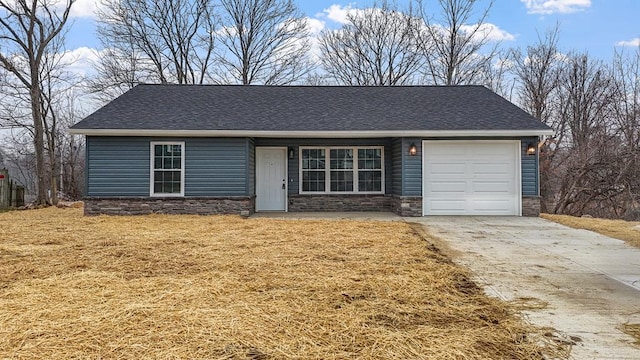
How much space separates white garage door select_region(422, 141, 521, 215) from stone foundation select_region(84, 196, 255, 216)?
16.7ft

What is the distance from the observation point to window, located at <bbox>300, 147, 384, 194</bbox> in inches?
480

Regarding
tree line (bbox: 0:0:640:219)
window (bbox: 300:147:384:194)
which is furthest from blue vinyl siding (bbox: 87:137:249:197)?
tree line (bbox: 0:0:640:219)

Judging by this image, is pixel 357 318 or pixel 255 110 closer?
pixel 357 318

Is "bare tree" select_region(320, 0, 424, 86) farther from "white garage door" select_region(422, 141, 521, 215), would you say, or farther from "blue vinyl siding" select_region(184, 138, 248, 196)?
"blue vinyl siding" select_region(184, 138, 248, 196)

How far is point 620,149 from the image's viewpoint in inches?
636

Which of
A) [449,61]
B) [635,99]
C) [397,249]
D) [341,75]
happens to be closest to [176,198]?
[397,249]

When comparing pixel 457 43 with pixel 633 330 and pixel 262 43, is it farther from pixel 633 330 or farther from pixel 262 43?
pixel 633 330

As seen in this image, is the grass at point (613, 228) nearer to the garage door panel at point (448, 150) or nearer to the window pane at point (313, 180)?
the garage door panel at point (448, 150)

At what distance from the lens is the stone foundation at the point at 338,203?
12.1 meters

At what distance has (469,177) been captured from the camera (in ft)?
35.3

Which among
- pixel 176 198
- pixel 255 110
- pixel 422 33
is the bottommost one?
pixel 176 198

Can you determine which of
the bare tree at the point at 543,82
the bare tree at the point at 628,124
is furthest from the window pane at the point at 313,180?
the bare tree at the point at 543,82

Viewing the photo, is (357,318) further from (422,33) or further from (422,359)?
(422,33)

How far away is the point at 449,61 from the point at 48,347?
21929 millimetres
